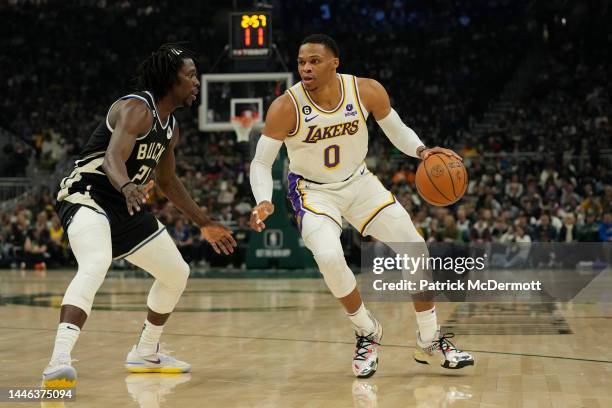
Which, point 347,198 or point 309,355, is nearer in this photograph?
point 347,198

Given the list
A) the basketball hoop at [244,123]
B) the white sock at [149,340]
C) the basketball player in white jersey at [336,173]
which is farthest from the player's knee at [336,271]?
the basketball hoop at [244,123]

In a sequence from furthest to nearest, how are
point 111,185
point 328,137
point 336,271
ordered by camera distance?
point 328,137
point 336,271
point 111,185

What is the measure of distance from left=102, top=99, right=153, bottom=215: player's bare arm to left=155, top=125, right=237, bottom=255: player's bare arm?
47 centimetres

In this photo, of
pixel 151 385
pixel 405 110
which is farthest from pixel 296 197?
pixel 405 110

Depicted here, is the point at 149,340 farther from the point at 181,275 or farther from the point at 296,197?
the point at 296,197

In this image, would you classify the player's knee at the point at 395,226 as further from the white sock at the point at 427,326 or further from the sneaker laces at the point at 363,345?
the sneaker laces at the point at 363,345

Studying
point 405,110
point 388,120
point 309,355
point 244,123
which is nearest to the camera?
point 388,120

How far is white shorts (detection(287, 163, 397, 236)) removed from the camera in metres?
6.11

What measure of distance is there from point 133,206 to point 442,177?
2.11 meters

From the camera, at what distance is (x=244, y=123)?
1689 centimetres

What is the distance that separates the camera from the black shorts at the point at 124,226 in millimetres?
5566

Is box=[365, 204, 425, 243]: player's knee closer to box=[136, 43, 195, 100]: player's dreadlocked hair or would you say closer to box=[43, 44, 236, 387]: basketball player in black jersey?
box=[43, 44, 236, 387]: basketball player in black jersey

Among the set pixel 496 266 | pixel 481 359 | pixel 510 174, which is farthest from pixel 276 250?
pixel 481 359

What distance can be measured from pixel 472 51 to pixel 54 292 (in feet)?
58.6
